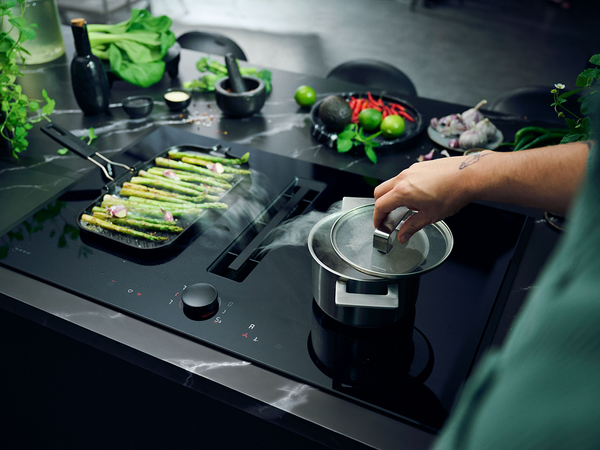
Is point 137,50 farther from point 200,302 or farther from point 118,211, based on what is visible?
point 200,302

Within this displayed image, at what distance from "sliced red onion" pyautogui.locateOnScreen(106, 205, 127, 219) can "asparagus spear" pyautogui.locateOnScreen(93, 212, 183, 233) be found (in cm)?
1

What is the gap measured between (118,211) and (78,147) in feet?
1.02

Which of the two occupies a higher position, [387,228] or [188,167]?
[387,228]

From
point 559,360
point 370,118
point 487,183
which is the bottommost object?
point 370,118

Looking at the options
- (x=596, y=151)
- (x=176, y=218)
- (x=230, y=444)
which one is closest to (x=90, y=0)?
(x=176, y=218)

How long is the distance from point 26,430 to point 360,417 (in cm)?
105

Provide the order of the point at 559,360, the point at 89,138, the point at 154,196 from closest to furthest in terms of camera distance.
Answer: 1. the point at 559,360
2. the point at 154,196
3. the point at 89,138

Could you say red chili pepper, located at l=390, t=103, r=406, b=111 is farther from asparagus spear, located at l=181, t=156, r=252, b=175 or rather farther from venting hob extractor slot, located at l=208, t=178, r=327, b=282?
asparagus spear, located at l=181, t=156, r=252, b=175

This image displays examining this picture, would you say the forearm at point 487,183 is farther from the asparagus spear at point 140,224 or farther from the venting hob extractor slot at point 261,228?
the asparagus spear at point 140,224

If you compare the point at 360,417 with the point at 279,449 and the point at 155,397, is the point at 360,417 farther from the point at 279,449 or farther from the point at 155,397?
the point at 155,397

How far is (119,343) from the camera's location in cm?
86

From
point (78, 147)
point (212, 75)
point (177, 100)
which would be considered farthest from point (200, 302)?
point (212, 75)

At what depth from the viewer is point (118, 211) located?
3.67ft

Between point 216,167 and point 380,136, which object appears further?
point 380,136
